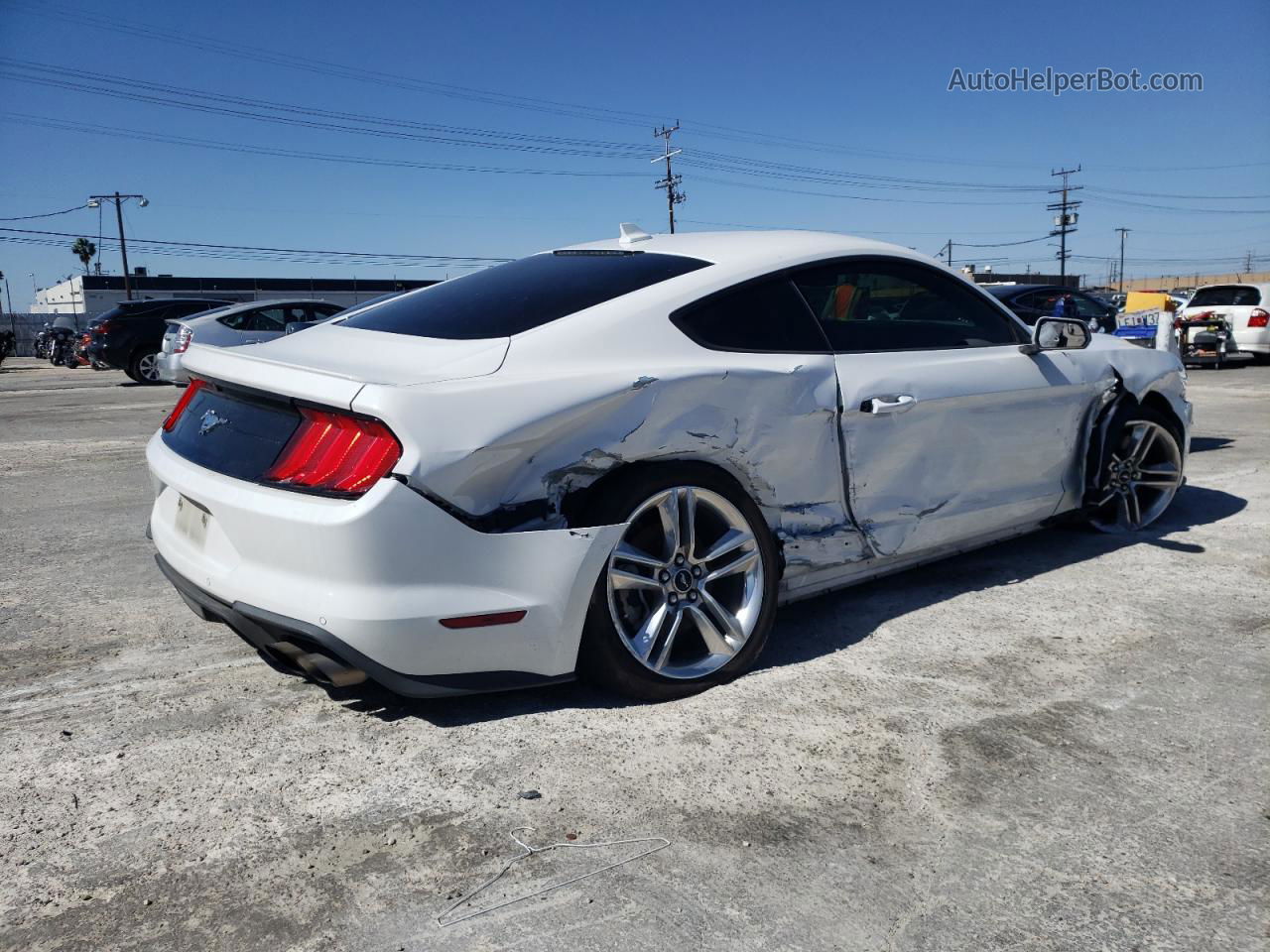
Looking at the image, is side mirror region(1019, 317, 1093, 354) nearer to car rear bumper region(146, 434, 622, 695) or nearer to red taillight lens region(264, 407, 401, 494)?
car rear bumper region(146, 434, 622, 695)

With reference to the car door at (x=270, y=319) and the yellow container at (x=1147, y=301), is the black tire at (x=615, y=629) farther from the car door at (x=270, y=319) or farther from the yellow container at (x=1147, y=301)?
the yellow container at (x=1147, y=301)

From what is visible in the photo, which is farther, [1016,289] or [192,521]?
[1016,289]

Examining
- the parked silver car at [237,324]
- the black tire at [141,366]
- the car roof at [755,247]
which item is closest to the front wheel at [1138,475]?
the car roof at [755,247]

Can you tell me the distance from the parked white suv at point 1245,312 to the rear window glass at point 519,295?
17.9 meters

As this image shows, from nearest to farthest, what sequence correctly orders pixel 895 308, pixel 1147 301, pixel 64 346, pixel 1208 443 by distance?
pixel 895 308
pixel 1208 443
pixel 1147 301
pixel 64 346

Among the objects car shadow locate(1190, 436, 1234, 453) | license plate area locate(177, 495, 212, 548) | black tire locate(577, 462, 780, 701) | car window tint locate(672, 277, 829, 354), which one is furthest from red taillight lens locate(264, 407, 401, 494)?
car shadow locate(1190, 436, 1234, 453)

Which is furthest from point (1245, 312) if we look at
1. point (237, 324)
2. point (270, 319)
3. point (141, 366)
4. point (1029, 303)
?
Result: point (141, 366)

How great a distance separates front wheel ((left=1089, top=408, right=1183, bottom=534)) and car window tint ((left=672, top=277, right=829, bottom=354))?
2093mm

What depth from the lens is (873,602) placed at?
13.5 feet

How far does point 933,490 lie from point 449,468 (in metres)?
2.06

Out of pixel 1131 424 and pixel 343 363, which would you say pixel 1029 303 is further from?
pixel 343 363

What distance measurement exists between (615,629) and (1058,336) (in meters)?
2.56

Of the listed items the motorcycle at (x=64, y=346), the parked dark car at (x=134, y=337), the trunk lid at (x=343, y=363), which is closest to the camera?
the trunk lid at (x=343, y=363)

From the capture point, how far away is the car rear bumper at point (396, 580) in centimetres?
259
